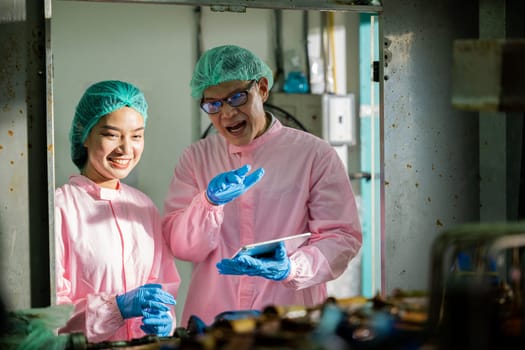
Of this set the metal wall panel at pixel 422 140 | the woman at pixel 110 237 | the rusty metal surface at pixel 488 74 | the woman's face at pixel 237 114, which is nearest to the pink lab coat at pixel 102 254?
the woman at pixel 110 237

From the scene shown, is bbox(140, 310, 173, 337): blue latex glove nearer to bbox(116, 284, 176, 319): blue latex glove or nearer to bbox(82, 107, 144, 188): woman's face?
bbox(116, 284, 176, 319): blue latex glove

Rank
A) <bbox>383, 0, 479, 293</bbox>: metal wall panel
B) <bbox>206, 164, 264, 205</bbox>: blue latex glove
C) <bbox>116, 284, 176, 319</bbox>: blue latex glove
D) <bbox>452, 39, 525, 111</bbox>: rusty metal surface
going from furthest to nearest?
<bbox>383, 0, 479, 293</bbox>: metal wall panel
<bbox>206, 164, 264, 205</bbox>: blue latex glove
<bbox>116, 284, 176, 319</bbox>: blue latex glove
<bbox>452, 39, 525, 111</bbox>: rusty metal surface

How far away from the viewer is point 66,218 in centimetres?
263

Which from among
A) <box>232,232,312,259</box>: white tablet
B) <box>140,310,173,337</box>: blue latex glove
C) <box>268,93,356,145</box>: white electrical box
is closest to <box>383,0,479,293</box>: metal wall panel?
<box>232,232,312,259</box>: white tablet

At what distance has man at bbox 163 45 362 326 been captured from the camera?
8.97 feet

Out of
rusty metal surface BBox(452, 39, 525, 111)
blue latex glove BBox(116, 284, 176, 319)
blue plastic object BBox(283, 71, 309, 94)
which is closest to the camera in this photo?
rusty metal surface BBox(452, 39, 525, 111)

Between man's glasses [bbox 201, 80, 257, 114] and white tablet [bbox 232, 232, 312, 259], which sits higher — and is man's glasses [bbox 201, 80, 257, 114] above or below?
above

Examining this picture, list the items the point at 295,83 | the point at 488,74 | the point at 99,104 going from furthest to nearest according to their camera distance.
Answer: the point at 295,83
the point at 99,104
the point at 488,74

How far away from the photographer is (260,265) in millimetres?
2545

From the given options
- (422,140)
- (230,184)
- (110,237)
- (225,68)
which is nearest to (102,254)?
(110,237)

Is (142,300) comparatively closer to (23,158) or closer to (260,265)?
(260,265)

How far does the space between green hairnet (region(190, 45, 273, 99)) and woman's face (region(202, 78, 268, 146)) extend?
2 centimetres

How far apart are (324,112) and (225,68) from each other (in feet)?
5.39

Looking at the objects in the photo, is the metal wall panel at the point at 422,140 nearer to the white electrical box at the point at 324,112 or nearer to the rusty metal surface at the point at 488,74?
the rusty metal surface at the point at 488,74
